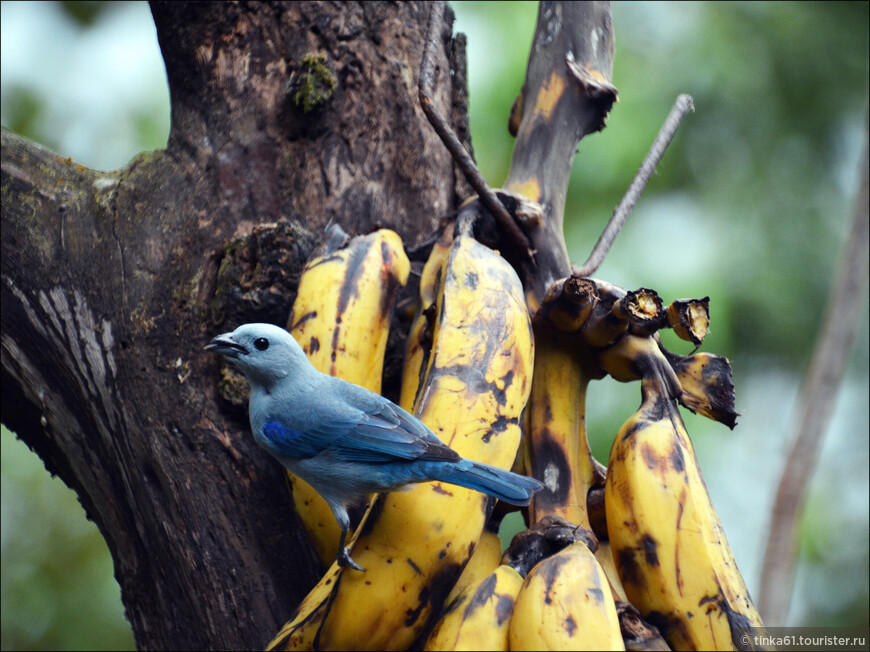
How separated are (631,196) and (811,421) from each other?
1.50 m

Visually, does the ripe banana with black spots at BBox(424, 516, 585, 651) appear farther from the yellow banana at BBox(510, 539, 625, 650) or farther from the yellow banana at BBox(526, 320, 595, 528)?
the yellow banana at BBox(526, 320, 595, 528)

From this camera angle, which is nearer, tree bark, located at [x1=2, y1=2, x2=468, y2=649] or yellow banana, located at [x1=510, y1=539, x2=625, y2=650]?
yellow banana, located at [x1=510, y1=539, x2=625, y2=650]


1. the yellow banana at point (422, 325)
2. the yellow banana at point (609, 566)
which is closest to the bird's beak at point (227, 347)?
the yellow banana at point (422, 325)

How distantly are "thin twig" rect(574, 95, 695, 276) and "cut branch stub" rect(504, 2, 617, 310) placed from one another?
0.12 meters

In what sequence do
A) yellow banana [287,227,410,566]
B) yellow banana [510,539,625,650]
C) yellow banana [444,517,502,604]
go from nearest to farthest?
yellow banana [510,539,625,650]
yellow banana [444,517,502,604]
yellow banana [287,227,410,566]

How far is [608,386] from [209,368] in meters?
2.84

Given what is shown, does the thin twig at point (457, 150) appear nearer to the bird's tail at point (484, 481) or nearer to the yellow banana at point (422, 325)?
the yellow banana at point (422, 325)

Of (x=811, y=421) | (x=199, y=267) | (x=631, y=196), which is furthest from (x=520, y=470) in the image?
(x=811, y=421)

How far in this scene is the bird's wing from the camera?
1.87 meters

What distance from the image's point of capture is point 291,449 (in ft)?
6.39

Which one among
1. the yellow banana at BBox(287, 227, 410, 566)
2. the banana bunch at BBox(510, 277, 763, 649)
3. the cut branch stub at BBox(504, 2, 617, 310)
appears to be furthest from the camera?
the cut branch stub at BBox(504, 2, 617, 310)

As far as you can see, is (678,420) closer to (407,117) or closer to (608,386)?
(407,117)

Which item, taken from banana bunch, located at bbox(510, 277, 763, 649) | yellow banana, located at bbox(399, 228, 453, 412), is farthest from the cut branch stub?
banana bunch, located at bbox(510, 277, 763, 649)

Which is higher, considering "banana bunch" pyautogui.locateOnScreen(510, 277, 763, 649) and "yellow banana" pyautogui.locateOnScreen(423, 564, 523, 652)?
"banana bunch" pyautogui.locateOnScreen(510, 277, 763, 649)
